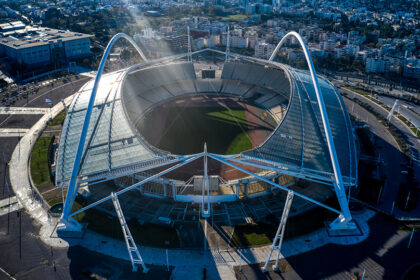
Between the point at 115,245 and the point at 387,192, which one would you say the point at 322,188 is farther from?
the point at 115,245

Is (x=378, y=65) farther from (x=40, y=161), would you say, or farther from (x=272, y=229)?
(x=40, y=161)

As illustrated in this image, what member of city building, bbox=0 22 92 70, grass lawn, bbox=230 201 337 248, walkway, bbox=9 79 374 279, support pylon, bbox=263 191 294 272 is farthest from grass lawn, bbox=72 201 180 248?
city building, bbox=0 22 92 70

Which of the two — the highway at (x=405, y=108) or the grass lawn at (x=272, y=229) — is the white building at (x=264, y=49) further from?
the grass lawn at (x=272, y=229)

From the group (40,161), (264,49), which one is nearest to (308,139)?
(40,161)

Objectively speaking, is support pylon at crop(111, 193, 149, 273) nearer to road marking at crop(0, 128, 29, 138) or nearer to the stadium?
the stadium

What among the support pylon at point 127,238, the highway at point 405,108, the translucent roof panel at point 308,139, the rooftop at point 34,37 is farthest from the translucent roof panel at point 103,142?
the rooftop at point 34,37
